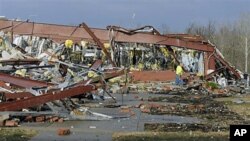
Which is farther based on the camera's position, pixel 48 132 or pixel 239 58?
pixel 239 58

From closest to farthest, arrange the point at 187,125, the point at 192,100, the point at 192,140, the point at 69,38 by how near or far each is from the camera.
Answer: the point at 192,140, the point at 187,125, the point at 192,100, the point at 69,38

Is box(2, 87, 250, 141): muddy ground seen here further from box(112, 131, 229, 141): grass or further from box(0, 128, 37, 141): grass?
box(0, 128, 37, 141): grass

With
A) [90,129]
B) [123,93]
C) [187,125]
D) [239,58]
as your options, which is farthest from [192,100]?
[239,58]

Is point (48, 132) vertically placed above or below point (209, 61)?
below

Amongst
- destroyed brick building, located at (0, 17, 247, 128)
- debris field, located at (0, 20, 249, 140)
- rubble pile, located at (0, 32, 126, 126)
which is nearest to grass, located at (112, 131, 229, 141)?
rubble pile, located at (0, 32, 126, 126)

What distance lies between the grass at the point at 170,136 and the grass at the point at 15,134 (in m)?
1.87

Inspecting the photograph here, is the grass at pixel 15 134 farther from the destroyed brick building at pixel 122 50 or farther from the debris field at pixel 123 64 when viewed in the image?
the destroyed brick building at pixel 122 50

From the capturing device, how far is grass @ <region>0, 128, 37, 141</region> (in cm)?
1100

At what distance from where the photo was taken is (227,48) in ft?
262

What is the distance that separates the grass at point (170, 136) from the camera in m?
11.4

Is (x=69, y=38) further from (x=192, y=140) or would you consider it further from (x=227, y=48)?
(x=227, y=48)

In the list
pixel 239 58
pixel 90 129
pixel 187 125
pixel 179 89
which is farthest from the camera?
pixel 239 58

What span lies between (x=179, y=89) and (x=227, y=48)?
53661 millimetres

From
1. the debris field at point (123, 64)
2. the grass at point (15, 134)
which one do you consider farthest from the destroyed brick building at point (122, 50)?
the grass at point (15, 134)
